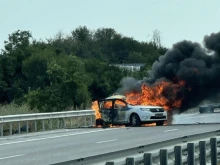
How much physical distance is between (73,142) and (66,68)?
36865 mm

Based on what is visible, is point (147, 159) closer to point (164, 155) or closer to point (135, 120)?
point (164, 155)

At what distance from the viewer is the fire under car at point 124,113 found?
35.2 metres

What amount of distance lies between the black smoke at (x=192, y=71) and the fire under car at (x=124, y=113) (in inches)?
155

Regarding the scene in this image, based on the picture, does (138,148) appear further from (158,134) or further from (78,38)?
(78,38)

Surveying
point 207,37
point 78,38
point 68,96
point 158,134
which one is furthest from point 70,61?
point 78,38

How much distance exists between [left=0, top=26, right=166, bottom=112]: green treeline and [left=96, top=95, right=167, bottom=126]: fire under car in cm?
1827

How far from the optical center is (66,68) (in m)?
63.8

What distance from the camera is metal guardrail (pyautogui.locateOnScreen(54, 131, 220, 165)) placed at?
39.1ft

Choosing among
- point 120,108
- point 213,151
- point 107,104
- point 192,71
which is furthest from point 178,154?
point 192,71

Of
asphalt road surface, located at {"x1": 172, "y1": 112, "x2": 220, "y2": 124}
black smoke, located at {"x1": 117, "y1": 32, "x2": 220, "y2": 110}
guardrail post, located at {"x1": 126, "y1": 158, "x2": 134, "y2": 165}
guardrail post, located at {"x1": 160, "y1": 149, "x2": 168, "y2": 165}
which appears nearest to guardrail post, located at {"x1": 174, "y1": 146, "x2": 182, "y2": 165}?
guardrail post, located at {"x1": 160, "y1": 149, "x2": 168, "y2": 165}

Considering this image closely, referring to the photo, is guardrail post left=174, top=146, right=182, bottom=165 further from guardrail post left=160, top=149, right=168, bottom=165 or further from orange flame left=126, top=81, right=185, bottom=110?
orange flame left=126, top=81, right=185, bottom=110

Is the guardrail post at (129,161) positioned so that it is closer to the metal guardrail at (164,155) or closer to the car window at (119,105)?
the metal guardrail at (164,155)

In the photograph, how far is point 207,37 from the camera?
145 feet

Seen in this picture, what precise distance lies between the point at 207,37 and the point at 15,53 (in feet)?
167
